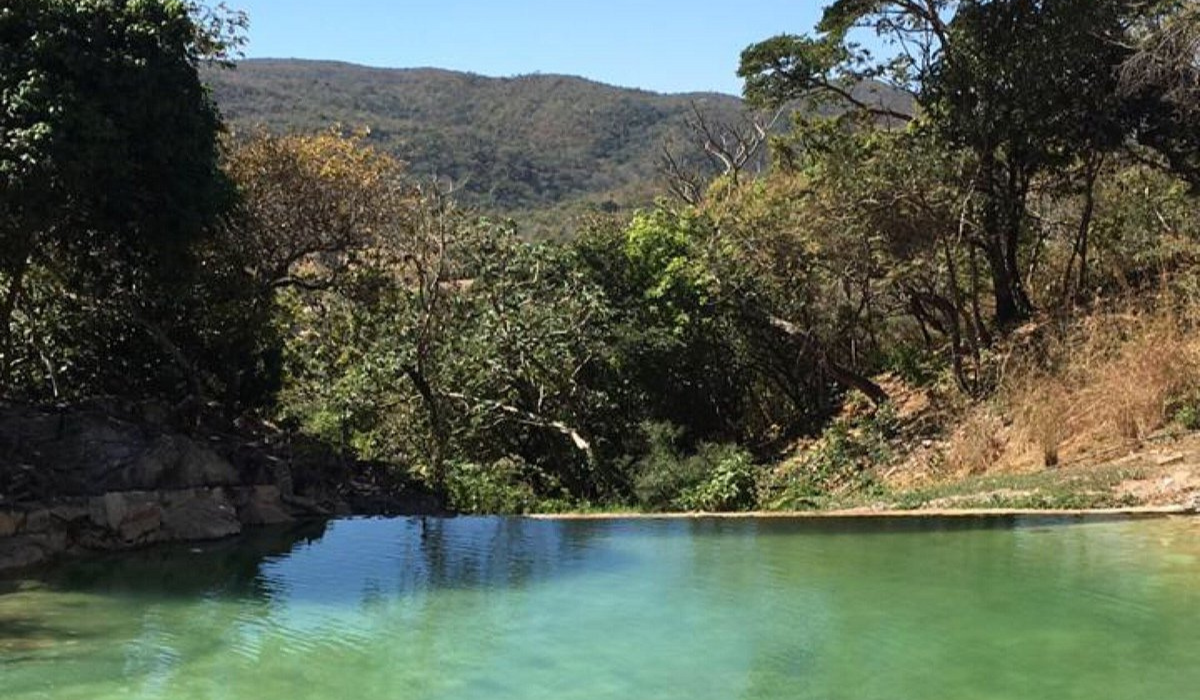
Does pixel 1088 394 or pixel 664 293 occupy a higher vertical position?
pixel 664 293

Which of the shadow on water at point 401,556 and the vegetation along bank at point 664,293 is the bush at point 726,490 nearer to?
the vegetation along bank at point 664,293

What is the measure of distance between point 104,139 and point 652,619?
5933 mm

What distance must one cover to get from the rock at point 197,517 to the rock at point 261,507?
0.88 ft

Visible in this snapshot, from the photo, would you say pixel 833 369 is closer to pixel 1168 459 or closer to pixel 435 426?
pixel 435 426

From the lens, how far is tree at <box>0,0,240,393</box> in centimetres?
774

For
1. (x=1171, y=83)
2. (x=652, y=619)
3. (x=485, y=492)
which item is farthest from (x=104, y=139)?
(x=1171, y=83)

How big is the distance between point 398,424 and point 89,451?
17.1 ft

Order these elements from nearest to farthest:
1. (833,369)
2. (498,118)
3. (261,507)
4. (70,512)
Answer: (70,512) → (261,507) → (833,369) → (498,118)

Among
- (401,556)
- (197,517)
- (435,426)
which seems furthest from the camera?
(435,426)

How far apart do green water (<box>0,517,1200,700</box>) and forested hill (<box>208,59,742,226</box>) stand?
42901 mm

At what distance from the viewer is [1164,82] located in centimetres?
1259

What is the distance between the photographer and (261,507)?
9414 millimetres

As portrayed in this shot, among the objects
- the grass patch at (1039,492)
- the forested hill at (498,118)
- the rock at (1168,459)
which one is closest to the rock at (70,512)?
the grass patch at (1039,492)

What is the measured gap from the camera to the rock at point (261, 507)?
9.25 meters
